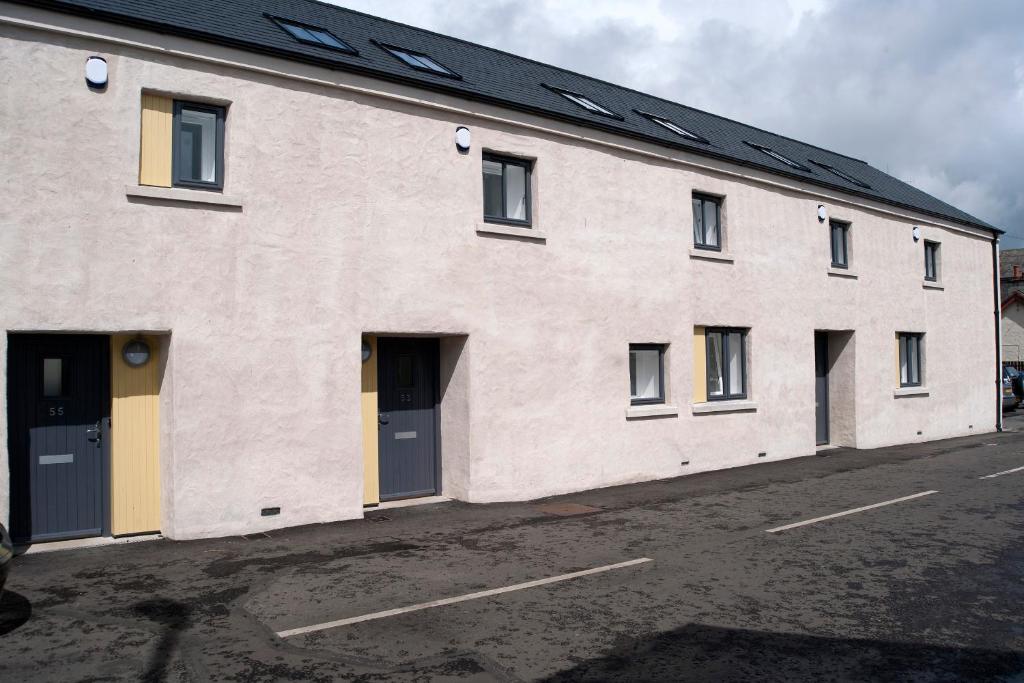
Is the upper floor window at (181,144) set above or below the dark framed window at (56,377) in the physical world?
above

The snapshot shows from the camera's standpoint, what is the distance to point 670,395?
47.3ft

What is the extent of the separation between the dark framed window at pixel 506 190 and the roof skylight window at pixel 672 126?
17.5ft

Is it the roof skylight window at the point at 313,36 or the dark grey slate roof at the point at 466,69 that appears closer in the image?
the dark grey slate roof at the point at 466,69

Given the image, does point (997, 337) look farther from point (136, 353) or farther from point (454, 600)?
point (136, 353)

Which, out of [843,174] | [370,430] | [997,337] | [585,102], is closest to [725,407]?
[585,102]

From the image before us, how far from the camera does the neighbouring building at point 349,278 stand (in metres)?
8.81

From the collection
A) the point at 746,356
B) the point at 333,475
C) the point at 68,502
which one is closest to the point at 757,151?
the point at 746,356

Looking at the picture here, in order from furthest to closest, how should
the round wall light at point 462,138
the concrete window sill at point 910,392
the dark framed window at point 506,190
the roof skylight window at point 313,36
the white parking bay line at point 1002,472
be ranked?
1. the concrete window sill at point 910,392
2. the white parking bay line at point 1002,472
3. the dark framed window at point 506,190
4. the round wall light at point 462,138
5. the roof skylight window at point 313,36

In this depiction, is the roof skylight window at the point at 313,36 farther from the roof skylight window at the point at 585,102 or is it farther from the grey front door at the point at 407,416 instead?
the roof skylight window at the point at 585,102

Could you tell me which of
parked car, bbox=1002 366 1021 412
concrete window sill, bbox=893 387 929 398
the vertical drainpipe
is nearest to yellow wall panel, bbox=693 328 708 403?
concrete window sill, bbox=893 387 929 398

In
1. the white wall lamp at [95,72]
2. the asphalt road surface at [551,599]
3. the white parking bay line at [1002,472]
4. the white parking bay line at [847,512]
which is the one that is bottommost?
the asphalt road surface at [551,599]

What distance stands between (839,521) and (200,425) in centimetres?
793

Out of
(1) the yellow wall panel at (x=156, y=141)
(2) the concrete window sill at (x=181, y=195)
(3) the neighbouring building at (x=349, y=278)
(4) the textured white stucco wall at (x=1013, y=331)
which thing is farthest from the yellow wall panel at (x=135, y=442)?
(4) the textured white stucco wall at (x=1013, y=331)

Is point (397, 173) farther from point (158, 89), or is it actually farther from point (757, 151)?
point (757, 151)
